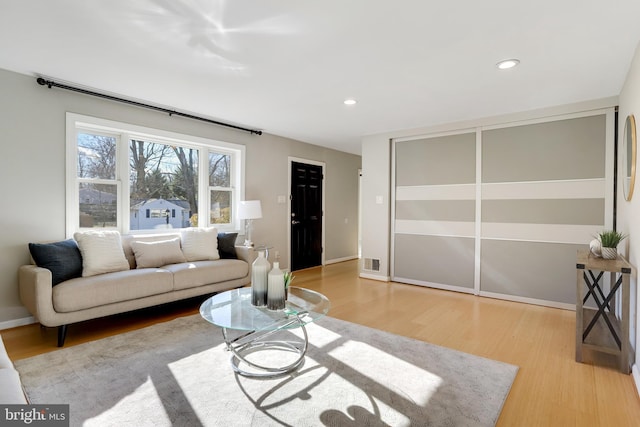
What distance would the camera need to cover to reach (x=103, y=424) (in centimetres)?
173

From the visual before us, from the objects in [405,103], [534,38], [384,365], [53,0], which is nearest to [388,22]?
[534,38]

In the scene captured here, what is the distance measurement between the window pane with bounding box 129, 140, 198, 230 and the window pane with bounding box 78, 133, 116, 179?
203mm

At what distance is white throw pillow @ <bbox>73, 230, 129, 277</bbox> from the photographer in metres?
3.12

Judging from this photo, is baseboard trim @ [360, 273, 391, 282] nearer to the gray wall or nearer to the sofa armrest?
the gray wall

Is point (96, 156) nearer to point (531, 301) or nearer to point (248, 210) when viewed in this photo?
point (248, 210)

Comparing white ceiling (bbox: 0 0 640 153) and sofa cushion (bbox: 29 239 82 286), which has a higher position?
white ceiling (bbox: 0 0 640 153)

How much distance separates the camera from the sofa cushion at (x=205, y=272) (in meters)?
3.50

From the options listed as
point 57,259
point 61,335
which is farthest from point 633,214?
point 57,259

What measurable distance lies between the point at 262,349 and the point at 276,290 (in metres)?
0.62

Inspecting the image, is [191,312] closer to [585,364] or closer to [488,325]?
[488,325]

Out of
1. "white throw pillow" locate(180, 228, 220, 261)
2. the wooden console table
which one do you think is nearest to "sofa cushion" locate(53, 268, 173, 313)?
"white throw pillow" locate(180, 228, 220, 261)

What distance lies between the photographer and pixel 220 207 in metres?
4.94

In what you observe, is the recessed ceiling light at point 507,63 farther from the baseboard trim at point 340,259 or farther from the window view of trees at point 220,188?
the baseboard trim at point 340,259

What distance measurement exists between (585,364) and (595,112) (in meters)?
2.71
